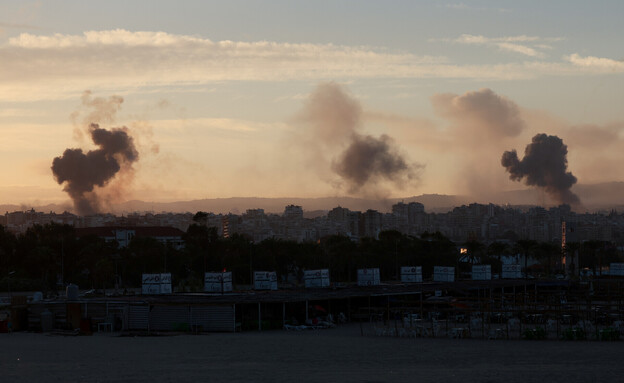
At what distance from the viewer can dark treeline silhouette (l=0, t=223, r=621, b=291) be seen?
106688 millimetres

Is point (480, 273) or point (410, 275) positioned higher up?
point (410, 275)

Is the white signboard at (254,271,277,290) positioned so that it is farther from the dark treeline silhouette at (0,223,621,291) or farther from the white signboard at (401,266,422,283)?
the white signboard at (401,266,422,283)

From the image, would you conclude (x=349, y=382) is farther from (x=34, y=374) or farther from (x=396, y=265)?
(x=396, y=265)

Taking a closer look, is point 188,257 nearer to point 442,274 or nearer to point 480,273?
point 442,274

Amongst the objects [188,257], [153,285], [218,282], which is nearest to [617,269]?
[188,257]

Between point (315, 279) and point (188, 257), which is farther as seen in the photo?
point (188, 257)

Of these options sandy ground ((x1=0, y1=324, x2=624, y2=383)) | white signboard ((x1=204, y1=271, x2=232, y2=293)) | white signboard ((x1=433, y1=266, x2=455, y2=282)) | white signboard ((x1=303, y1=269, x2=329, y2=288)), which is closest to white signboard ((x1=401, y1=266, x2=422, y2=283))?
white signboard ((x1=433, y1=266, x2=455, y2=282))

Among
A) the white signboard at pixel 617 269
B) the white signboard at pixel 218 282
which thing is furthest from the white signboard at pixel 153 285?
the white signboard at pixel 617 269

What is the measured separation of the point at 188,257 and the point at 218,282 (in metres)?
41.1

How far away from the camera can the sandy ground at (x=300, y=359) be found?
37.3 m

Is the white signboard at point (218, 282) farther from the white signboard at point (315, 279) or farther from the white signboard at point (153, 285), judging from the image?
the white signboard at point (315, 279)

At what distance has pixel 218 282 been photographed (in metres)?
78.9

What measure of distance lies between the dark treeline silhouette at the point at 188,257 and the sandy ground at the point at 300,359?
38.4 metres

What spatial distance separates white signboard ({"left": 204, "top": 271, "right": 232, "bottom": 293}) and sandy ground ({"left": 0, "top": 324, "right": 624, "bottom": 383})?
69.6 ft
